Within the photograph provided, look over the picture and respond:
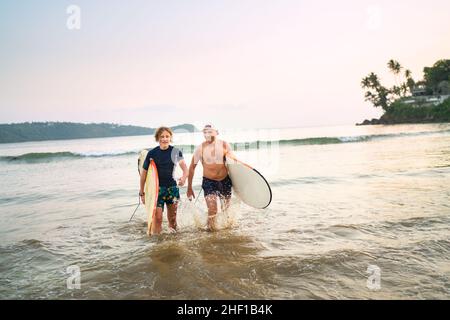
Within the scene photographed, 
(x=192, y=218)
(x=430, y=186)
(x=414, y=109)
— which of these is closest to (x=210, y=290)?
(x=192, y=218)

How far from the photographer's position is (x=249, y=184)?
630cm

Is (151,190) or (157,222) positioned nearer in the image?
(151,190)

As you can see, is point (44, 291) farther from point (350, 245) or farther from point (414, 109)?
point (414, 109)

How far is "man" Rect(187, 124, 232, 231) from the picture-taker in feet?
19.9

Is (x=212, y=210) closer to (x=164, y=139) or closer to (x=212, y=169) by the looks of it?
(x=212, y=169)

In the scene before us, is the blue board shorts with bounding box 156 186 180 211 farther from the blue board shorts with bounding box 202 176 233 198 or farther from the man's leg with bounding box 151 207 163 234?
the blue board shorts with bounding box 202 176 233 198

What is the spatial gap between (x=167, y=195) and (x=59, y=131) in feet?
527

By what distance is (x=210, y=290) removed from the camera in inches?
138

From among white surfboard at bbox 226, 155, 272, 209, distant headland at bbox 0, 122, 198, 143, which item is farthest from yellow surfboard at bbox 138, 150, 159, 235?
distant headland at bbox 0, 122, 198, 143

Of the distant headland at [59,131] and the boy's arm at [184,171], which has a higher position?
the distant headland at [59,131]

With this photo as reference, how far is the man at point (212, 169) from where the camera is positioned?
239 inches

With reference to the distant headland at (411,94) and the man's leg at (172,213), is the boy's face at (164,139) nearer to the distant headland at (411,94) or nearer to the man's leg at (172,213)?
the man's leg at (172,213)

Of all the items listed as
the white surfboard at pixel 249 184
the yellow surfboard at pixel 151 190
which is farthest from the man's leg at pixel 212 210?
the yellow surfboard at pixel 151 190

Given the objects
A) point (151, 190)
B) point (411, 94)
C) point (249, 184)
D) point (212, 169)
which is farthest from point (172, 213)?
point (411, 94)
